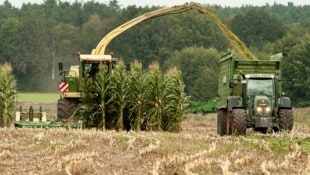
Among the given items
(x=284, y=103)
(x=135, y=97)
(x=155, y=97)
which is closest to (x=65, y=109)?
(x=135, y=97)

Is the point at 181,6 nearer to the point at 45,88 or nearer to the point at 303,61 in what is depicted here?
the point at 303,61

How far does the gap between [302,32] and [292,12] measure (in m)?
94.2

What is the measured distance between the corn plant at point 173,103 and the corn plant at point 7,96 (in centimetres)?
566

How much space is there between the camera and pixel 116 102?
1075 inches

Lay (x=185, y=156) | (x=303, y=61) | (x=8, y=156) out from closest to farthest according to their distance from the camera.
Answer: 1. (x=185, y=156)
2. (x=8, y=156)
3. (x=303, y=61)

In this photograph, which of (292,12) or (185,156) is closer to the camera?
Result: (185,156)

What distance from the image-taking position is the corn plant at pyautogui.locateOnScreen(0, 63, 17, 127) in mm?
29094

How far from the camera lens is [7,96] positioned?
29109 mm

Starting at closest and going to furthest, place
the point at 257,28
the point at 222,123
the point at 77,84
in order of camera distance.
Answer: the point at 222,123 → the point at 77,84 → the point at 257,28

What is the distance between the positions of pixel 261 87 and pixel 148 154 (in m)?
8.64

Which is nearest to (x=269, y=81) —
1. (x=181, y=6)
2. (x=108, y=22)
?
(x=181, y=6)

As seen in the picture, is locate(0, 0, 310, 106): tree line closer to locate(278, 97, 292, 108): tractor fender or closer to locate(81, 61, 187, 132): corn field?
locate(81, 61, 187, 132): corn field

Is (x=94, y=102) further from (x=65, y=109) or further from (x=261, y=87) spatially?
(x=261, y=87)

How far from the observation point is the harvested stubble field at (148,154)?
14523mm
